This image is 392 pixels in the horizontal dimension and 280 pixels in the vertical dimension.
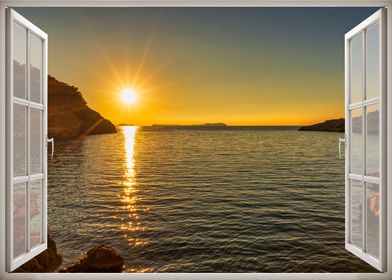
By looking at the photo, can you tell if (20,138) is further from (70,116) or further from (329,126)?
(70,116)

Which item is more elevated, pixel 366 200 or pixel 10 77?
pixel 10 77

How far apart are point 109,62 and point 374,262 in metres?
35.5

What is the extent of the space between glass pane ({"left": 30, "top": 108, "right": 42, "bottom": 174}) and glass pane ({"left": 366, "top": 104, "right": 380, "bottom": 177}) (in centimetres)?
184

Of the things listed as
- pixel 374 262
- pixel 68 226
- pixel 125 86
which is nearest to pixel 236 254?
pixel 68 226

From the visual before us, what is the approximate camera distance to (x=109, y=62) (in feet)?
117

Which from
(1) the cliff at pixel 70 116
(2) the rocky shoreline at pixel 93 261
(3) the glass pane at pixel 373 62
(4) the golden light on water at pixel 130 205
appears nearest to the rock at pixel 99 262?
(2) the rocky shoreline at pixel 93 261

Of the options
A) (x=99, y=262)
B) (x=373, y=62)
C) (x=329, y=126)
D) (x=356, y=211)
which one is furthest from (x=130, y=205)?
(x=329, y=126)

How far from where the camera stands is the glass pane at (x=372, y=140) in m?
2.06

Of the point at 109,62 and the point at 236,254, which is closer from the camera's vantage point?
the point at 236,254

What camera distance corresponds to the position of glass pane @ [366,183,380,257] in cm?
207

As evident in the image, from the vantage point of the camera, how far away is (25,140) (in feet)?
6.98

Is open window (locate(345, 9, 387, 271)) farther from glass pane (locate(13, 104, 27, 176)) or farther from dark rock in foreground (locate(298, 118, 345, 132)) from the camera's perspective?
dark rock in foreground (locate(298, 118, 345, 132))

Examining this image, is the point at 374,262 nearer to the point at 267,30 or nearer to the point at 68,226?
the point at 68,226

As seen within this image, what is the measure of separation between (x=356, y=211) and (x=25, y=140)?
6.14 feet
